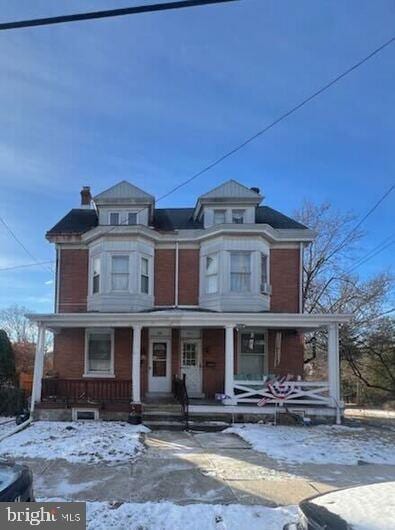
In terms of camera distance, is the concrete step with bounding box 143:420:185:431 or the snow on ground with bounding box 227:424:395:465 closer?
the snow on ground with bounding box 227:424:395:465

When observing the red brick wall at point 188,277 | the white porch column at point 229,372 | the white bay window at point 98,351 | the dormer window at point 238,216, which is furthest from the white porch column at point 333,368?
the white bay window at point 98,351

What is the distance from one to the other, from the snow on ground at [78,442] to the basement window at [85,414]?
0.94 metres

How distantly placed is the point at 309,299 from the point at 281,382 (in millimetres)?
14587

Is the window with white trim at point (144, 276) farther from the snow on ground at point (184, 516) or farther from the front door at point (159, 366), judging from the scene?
the snow on ground at point (184, 516)

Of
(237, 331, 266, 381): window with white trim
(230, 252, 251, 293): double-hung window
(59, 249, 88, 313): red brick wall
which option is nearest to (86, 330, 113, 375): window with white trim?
(59, 249, 88, 313): red brick wall

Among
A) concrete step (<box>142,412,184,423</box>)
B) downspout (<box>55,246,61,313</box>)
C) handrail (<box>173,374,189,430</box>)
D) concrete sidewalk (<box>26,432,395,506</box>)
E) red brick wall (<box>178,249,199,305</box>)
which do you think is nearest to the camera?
concrete sidewalk (<box>26,432,395,506</box>)

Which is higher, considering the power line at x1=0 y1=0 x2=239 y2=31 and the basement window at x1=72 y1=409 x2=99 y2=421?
the power line at x1=0 y1=0 x2=239 y2=31

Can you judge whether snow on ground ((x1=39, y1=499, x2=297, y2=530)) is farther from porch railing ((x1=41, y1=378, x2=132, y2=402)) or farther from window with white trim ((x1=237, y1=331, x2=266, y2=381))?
window with white trim ((x1=237, y1=331, x2=266, y2=381))

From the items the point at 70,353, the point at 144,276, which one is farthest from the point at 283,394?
the point at 70,353

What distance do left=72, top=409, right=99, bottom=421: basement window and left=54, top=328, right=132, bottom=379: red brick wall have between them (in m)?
3.04

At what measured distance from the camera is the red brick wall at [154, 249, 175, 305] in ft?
61.1

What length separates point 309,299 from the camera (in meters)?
29.7

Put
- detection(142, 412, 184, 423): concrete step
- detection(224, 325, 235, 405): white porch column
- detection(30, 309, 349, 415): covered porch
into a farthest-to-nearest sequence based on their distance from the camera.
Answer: detection(30, 309, 349, 415): covered porch, detection(224, 325, 235, 405): white porch column, detection(142, 412, 184, 423): concrete step

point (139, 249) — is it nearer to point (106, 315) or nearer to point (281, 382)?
point (106, 315)
